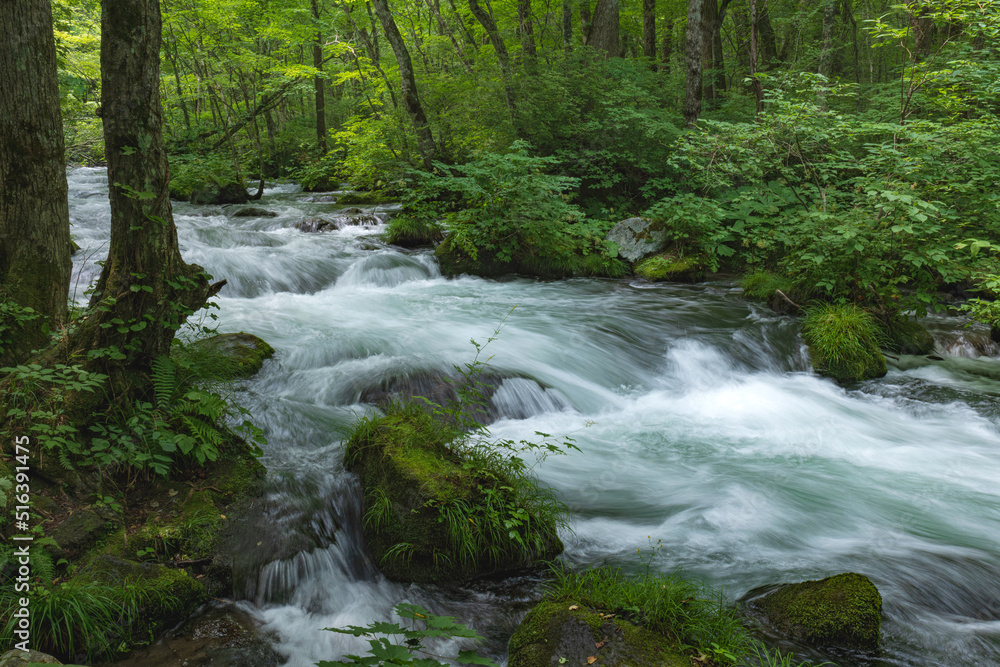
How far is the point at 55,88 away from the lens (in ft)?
12.6

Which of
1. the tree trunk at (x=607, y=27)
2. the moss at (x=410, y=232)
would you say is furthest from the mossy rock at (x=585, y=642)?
the tree trunk at (x=607, y=27)

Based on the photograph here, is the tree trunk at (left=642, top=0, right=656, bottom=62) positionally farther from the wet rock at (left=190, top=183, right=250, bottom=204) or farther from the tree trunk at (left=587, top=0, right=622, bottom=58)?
the wet rock at (left=190, top=183, right=250, bottom=204)

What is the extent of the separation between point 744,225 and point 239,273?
8.56 metres

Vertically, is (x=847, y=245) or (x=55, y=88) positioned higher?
(x=55, y=88)

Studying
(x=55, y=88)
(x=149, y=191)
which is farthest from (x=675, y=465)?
(x=55, y=88)

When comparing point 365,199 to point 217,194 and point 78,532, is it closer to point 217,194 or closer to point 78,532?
point 217,194

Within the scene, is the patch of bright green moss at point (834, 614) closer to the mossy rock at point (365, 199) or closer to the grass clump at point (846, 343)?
the grass clump at point (846, 343)

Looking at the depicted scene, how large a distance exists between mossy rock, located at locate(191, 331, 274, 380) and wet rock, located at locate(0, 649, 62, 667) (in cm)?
241

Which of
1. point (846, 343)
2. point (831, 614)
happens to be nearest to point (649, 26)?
point (846, 343)

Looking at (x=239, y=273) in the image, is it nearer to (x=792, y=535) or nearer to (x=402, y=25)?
(x=792, y=535)

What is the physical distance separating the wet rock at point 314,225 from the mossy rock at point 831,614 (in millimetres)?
11148

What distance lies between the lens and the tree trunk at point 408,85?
1158 centimetres

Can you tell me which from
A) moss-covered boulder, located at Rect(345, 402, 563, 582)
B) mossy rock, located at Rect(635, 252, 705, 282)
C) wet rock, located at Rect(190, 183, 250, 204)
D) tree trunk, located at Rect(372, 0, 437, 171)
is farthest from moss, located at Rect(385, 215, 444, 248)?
moss-covered boulder, located at Rect(345, 402, 563, 582)

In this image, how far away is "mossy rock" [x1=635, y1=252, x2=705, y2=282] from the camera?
10164mm
